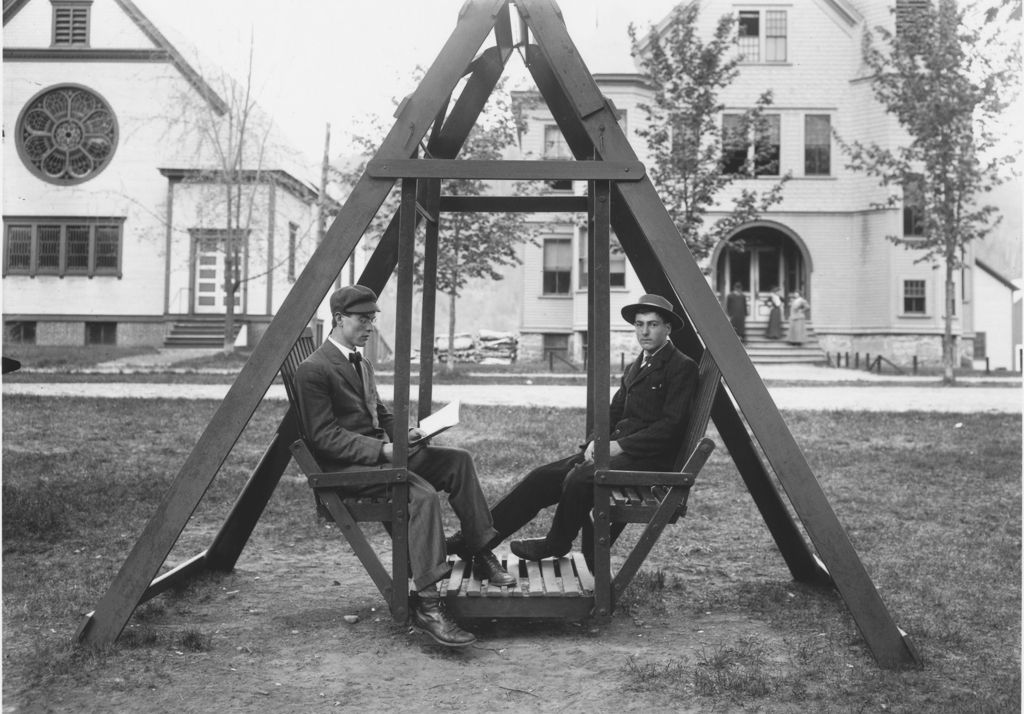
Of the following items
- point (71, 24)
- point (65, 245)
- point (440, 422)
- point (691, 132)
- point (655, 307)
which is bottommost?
point (440, 422)

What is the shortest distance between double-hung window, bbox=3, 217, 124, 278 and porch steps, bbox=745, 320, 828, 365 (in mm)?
21351

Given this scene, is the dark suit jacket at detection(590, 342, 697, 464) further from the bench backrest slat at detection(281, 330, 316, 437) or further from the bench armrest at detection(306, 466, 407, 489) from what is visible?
A: the bench backrest slat at detection(281, 330, 316, 437)

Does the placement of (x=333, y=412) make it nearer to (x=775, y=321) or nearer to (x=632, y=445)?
(x=632, y=445)

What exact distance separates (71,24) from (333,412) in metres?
33.2

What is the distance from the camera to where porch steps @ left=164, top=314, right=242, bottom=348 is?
3131cm

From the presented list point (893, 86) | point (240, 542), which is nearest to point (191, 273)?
point (893, 86)

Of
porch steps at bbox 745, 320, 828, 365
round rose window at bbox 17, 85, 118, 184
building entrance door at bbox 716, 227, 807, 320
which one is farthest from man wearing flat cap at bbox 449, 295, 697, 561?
round rose window at bbox 17, 85, 118, 184

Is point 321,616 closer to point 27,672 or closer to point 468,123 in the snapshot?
point 27,672

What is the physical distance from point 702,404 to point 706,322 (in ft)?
1.68

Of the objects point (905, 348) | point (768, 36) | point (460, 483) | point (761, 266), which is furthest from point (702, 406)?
point (768, 36)

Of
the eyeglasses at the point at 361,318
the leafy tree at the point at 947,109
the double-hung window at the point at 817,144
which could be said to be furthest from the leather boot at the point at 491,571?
the double-hung window at the point at 817,144

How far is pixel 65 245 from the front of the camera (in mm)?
32656

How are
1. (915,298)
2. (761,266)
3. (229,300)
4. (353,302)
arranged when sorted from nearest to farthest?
(353,302) < (229,300) < (915,298) < (761,266)

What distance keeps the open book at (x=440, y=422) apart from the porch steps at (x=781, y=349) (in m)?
24.2
